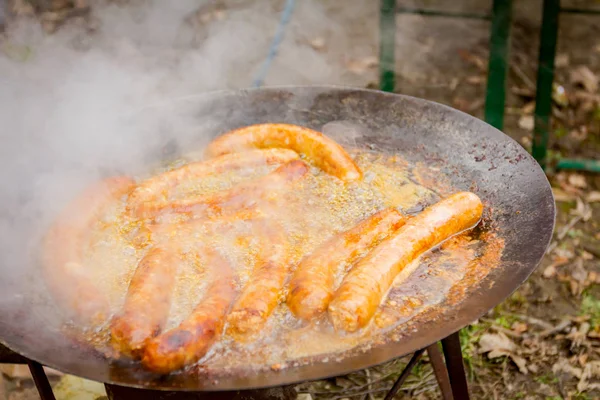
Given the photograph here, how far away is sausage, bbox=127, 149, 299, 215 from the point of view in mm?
3014

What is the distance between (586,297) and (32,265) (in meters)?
4.21

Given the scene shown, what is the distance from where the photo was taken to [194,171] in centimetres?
325

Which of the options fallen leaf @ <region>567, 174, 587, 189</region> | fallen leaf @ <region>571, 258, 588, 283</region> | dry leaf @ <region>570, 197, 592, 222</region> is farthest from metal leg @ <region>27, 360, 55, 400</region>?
fallen leaf @ <region>567, 174, 587, 189</region>

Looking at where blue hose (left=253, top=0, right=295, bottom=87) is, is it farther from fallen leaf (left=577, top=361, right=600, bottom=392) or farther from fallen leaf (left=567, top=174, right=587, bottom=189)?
fallen leaf (left=567, top=174, right=587, bottom=189)

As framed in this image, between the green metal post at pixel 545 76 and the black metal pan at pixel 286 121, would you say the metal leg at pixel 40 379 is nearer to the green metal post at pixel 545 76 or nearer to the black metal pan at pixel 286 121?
the black metal pan at pixel 286 121

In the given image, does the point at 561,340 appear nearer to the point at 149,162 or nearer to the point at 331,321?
the point at 331,321

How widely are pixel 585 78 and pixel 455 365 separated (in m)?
5.89

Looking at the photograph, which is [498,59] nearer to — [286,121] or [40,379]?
[286,121]

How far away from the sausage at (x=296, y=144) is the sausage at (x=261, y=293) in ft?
2.50

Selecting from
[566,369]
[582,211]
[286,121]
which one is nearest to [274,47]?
[286,121]

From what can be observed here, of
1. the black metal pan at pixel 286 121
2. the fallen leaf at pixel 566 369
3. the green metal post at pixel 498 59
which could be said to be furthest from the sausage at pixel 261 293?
the green metal post at pixel 498 59

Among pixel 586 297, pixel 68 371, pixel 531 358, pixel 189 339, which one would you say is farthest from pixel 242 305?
pixel 586 297

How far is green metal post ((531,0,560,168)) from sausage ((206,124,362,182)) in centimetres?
333

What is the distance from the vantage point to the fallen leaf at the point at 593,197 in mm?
5867
